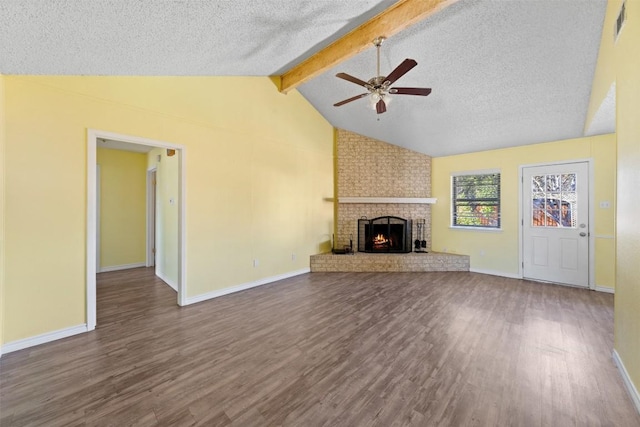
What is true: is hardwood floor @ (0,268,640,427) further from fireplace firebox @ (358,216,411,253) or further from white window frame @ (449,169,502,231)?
fireplace firebox @ (358,216,411,253)

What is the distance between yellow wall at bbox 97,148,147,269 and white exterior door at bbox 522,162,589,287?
7.85 meters

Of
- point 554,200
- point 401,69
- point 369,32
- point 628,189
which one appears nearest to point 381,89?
point 401,69

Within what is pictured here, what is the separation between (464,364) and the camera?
214 cm

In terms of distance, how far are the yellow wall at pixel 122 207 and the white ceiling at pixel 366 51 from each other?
3.48m

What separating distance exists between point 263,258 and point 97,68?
3.17 m

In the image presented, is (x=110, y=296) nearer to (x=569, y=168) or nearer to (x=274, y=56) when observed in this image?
(x=274, y=56)

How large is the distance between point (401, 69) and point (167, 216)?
4.22 meters

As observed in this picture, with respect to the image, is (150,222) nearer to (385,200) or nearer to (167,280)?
(167,280)

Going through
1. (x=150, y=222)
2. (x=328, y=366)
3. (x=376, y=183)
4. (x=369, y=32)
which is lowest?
(x=328, y=366)

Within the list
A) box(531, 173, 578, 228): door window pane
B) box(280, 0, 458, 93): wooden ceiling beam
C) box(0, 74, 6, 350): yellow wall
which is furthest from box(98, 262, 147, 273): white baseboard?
box(531, 173, 578, 228): door window pane

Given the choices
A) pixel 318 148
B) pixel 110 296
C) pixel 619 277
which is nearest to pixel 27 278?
pixel 110 296

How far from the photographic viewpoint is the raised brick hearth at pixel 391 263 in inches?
210

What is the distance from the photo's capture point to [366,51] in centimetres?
344

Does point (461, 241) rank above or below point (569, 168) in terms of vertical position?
below
